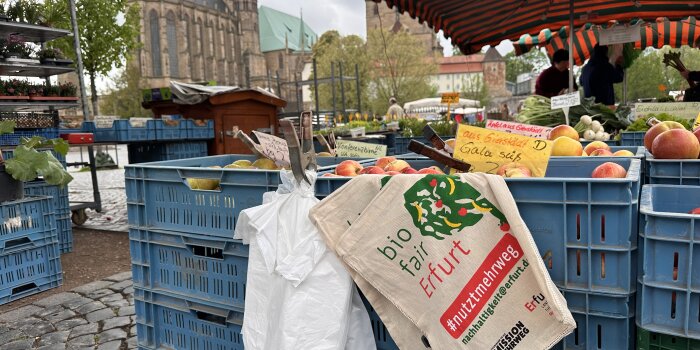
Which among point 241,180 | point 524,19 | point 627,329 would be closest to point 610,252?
point 627,329

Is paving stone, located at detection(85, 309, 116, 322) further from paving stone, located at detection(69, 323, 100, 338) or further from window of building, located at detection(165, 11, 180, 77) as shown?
window of building, located at detection(165, 11, 180, 77)

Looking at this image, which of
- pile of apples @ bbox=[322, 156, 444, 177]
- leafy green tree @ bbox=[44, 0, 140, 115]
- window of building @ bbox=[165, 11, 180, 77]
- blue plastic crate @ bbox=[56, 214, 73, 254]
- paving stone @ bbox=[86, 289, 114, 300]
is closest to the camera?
pile of apples @ bbox=[322, 156, 444, 177]

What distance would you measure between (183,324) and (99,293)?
2.54m

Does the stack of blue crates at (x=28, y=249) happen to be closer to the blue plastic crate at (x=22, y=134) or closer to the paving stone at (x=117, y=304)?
the paving stone at (x=117, y=304)

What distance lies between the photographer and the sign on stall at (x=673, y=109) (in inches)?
169

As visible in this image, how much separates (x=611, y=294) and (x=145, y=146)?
719 centimetres

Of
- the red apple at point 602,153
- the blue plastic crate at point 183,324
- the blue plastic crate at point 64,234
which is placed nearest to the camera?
the blue plastic crate at point 183,324

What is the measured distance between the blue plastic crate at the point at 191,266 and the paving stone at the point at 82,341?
4.33ft

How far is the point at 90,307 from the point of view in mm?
4082

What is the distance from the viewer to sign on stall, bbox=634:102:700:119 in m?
4.29

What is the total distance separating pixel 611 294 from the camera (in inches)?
55.7

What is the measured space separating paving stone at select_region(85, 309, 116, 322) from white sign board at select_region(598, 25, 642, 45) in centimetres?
579


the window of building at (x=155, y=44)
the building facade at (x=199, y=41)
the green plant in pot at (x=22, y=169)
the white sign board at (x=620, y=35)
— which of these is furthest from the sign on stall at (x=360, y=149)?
the window of building at (x=155, y=44)

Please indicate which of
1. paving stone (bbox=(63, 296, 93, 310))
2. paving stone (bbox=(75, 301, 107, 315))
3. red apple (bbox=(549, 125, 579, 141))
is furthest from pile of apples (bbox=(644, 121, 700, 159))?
paving stone (bbox=(63, 296, 93, 310))
